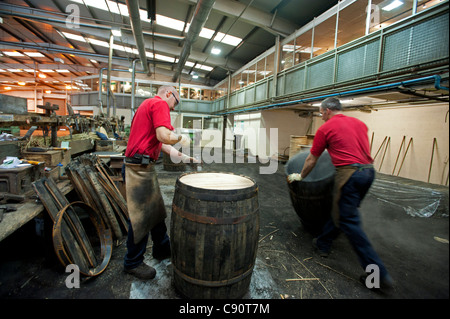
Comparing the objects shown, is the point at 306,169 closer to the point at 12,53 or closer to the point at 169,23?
the point at 169,23

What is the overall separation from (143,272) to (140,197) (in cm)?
75

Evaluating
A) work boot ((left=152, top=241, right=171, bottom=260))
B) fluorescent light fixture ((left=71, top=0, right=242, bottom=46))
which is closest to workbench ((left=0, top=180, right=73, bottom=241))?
work boot ((left=152, top=241, right=171, bottom=260))

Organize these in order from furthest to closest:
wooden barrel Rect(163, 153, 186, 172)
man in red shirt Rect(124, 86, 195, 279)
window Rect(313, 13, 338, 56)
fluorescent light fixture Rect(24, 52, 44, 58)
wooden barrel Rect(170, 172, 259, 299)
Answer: fluorescent light fixture Rect(24, 52, 44, 58)
window Rect(313, 13, 338, 56)
wooden barrel Rect(163, 153, 186, 172)
man in red shirt Rect(124, 86, 195, 279)
wooden barrel Rect(170, 172, 259, 299)

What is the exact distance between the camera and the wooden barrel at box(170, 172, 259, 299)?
1.66 meters

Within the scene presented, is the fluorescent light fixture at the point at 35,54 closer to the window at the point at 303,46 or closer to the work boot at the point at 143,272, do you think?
the window at the point at 303,46

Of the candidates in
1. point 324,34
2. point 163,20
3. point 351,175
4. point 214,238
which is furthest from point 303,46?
point 214,238

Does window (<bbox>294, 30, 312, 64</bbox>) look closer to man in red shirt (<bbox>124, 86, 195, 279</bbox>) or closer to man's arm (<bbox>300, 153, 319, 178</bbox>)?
man's arm (<bbox>300, 153, 319, 178</bbox>)

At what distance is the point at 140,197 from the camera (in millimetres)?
2107

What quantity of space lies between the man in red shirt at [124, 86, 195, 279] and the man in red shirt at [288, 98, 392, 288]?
1591mm

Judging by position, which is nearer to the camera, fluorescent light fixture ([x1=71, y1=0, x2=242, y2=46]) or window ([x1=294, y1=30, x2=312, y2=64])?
window ([x1=294, y1=30, x2=312, y2=64])

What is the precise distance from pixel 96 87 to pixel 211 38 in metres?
15.1

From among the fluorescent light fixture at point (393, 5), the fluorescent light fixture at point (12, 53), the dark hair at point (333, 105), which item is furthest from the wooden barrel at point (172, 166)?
the fluorescent light fixture at point (12, 53)

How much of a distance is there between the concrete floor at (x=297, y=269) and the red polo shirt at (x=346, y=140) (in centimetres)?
43
